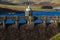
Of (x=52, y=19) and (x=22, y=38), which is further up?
(x=52, y=19)

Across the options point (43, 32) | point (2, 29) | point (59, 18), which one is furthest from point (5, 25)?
point (59, 18)

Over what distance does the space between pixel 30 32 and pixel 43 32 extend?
234cm

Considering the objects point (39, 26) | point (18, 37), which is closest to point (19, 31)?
point (18, 37)

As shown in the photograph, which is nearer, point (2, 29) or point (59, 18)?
point (2, 29)

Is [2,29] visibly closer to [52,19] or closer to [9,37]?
[9,37]

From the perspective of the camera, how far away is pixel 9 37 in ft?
133

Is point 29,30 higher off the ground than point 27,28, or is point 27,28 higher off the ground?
point 27,28

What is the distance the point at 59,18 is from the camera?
44562 millimetres

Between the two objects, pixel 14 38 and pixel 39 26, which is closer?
pixel 14 38

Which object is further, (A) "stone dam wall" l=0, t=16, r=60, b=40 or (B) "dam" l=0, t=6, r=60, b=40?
(B) "dam" l=0, t=6, r=60, b=40

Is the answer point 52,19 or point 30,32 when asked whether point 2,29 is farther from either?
point 52,19

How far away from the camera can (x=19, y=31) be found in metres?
41.8

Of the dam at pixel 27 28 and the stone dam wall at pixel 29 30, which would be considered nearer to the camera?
the stone dam wall at pixel 29 30

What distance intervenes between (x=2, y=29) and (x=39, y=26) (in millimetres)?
6856
